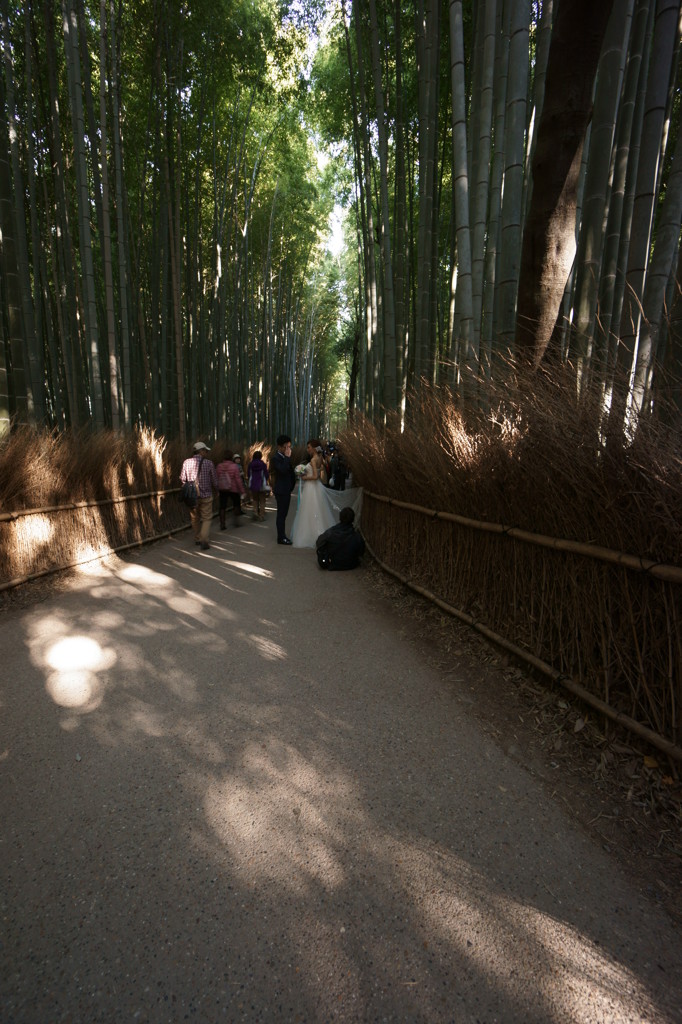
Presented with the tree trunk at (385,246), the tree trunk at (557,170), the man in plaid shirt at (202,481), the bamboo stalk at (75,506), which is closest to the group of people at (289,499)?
the man in plaid shirt at (202,481)

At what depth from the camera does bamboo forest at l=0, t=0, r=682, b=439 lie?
121 inches

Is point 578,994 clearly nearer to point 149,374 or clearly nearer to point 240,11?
point 149,374

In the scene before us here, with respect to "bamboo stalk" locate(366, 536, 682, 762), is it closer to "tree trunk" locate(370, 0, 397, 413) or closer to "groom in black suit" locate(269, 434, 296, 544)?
"tree trunk" locate(370, 0, 397, 413)

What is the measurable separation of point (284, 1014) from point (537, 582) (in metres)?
1.99

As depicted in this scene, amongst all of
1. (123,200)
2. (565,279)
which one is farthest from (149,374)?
(565,279)

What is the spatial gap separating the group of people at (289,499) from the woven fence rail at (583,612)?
2136mm

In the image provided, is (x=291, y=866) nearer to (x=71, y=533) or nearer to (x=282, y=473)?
(x=71, y=533)

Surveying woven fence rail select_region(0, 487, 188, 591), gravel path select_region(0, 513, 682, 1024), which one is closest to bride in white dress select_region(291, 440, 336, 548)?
woven fence rail select_region(0, 487, 188, 591)

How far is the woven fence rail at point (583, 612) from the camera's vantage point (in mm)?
1741

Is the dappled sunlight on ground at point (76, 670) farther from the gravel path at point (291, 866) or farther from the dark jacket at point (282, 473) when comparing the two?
the dark jacket at point (282, 473)

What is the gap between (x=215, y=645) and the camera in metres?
3.20

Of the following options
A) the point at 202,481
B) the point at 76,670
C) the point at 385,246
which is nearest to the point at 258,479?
the point at 202,481

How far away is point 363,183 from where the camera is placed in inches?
332

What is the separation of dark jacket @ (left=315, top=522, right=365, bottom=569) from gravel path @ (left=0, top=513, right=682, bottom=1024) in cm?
279
